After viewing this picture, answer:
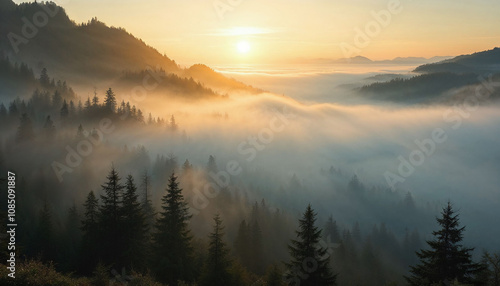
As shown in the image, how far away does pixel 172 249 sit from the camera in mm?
30844

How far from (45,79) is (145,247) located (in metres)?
150

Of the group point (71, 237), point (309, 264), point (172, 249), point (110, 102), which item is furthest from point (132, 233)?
point (110, 102)

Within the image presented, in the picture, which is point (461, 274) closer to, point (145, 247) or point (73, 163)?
point (145, 247)

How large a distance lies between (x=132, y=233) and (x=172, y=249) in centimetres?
448

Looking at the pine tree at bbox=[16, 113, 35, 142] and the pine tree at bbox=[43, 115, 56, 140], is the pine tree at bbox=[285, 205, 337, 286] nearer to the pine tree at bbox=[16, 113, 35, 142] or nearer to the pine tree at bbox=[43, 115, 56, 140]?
the pine tree at bbox=[16, 113, 35, 142]

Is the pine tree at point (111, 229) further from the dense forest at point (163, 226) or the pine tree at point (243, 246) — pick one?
the pine tree at point (243, 246)

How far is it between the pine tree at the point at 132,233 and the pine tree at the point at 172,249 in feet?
6.49

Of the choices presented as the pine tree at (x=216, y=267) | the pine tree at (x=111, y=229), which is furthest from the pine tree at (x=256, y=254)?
the pine tree at (x=216, y=267)

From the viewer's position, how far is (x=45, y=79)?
152 metres

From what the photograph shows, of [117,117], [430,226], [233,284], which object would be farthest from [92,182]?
[430,226]

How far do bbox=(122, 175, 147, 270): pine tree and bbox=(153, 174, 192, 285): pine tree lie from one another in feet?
6.49

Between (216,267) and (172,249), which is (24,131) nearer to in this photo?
(172,249)

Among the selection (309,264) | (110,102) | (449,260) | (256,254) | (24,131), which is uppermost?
(110,102)

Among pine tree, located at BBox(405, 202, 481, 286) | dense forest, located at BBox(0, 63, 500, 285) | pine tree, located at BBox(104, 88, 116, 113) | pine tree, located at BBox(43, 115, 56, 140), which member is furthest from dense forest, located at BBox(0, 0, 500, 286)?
pine tree, located at BBox(104, 88, 116, 113)
